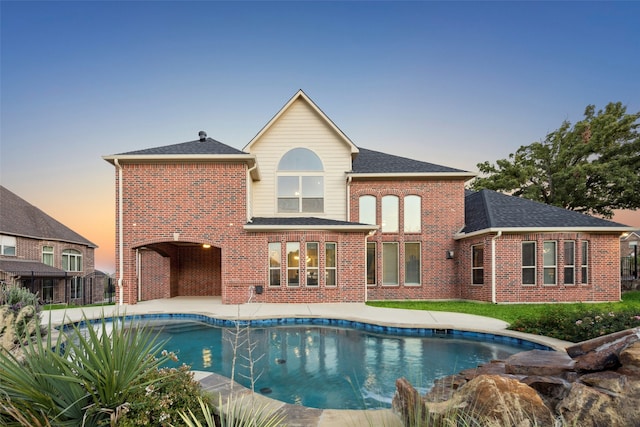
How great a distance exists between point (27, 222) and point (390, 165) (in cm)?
2449

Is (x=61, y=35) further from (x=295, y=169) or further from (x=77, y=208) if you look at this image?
(x=77, y=208)

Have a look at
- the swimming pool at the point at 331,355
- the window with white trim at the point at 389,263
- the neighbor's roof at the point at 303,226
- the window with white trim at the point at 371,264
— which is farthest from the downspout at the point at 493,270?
the swimming pool at the point at 331,355

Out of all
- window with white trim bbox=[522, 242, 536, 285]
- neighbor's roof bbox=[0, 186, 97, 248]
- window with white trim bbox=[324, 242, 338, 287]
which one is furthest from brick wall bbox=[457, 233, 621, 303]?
neighbor's roof bbox=[0, 186, 97, 248]

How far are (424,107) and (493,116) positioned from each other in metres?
4.31

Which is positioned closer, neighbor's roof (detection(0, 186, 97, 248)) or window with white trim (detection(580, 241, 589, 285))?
Result: window with white trim (detection(580, 241, 589, 285))

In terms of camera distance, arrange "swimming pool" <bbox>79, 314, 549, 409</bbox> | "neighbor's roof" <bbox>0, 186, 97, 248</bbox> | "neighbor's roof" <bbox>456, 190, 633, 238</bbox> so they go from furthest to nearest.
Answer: "neighbor's roof" <bbox>0, 186, 97, 248</bbox> → "neighbor's roof" <bbox>456, 190, 633, 238</bbox> → "swimming pool" <bbox>79, 314, 549, 409</bbox>

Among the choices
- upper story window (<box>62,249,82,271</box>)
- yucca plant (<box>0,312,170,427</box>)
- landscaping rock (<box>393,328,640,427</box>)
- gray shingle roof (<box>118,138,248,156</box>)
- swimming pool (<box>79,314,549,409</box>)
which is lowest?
swimming pool (<box>79,314,549,409</box>)

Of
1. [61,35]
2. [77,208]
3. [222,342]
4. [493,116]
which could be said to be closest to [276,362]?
[222,342]

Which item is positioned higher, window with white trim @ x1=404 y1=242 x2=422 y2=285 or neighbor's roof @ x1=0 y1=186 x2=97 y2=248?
neighbor's roof @ x1=0 y1=186 x2=97 y2=248

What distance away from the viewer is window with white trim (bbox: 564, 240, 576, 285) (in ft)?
42.6

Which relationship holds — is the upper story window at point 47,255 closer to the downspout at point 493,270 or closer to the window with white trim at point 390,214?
the window with white trim at point 390,214

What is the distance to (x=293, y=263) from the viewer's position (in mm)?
12992

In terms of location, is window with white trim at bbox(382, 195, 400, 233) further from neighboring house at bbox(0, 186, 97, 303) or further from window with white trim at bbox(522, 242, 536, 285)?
neighboring house at bbox(0, 186, 97, 303)

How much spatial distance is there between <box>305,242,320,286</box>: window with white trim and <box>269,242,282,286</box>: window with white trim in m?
1.21
